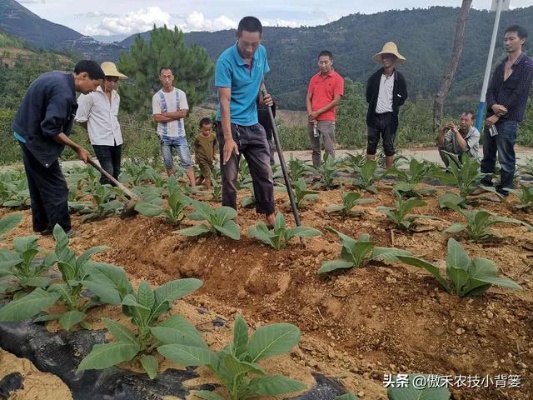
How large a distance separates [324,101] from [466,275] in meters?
4.17

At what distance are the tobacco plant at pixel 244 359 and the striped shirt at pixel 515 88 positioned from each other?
395 cm

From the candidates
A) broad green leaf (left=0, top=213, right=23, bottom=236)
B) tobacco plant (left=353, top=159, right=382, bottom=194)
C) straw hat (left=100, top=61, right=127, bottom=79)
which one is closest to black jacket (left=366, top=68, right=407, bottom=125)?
tobacco plant (left=353, top=159, right=382, bottom=194)

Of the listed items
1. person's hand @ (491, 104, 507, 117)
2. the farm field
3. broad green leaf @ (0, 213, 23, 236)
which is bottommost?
the farm field

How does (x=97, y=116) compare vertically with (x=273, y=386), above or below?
above

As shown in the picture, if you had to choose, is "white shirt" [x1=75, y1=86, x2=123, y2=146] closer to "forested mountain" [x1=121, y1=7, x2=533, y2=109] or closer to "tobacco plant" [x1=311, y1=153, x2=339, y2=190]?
"tobacco plant" [x1=311, y1=153, x2=339, y2=190]

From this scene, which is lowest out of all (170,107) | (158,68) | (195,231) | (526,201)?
(195,231)

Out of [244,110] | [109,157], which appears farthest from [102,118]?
[244,110]

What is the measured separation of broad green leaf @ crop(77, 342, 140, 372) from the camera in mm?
1746

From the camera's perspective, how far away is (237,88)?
11.6 feet

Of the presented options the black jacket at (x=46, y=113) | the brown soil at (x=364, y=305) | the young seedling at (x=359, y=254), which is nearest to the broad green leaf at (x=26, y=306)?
the brown soil at (x=364, y=305)

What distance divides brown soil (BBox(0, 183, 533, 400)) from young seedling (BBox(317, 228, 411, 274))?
7 centimetres

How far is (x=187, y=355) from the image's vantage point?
1.72m

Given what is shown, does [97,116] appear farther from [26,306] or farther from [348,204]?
[26,306]

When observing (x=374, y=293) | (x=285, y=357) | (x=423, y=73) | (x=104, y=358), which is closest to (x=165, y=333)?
(x=104, y=358)
